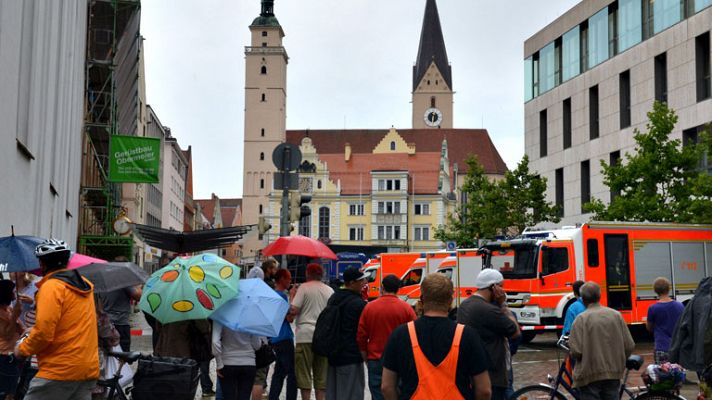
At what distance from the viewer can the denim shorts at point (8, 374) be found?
863 cm

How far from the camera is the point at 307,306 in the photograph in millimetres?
11031

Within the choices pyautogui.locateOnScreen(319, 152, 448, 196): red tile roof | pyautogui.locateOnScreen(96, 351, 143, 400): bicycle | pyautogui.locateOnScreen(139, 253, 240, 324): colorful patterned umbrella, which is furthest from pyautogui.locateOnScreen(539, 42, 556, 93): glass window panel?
pyautogui.locateOnScreen(319, 152, 448, 196): red tile roof

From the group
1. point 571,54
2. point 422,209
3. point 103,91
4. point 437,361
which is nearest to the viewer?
point 437,361

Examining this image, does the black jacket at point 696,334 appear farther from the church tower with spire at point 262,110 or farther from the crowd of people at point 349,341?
the church tower with spire at point 262,110

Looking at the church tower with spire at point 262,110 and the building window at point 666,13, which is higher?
the church tower with spire at point 262,110

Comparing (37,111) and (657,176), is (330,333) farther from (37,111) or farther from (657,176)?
(657,176)

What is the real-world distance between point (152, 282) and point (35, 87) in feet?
23.2

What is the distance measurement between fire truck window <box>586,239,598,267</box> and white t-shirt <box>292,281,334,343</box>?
13.5 m

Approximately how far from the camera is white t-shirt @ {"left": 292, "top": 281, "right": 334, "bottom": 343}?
10969 mm

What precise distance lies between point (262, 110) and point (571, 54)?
263 ft

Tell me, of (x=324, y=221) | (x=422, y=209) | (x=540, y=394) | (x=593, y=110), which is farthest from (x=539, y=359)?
(x=324, y=221)

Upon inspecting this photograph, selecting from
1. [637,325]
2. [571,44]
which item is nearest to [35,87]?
[637,325]

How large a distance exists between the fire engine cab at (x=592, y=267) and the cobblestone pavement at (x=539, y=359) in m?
0.70

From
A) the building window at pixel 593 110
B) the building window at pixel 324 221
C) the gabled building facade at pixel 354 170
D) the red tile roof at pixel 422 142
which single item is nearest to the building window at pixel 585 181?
the building window at pixel 593 110
